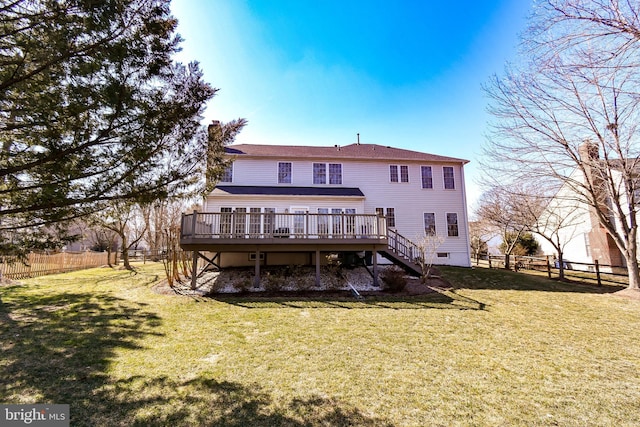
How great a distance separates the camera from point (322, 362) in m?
4.52

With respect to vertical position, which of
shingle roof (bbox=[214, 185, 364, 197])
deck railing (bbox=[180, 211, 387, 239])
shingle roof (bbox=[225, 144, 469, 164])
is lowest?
deck railing (bbox=[180, 211, 387, 239])

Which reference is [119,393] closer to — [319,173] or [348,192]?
[348,192]

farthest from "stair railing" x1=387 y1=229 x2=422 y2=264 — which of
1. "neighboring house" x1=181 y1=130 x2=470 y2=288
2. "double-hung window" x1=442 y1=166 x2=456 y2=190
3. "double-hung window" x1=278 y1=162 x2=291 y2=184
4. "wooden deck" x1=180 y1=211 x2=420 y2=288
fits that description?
"double-hung window" x1=278 y1=162 x2=291 y2=184

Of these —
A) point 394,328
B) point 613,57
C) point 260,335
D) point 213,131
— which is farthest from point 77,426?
point 613,57

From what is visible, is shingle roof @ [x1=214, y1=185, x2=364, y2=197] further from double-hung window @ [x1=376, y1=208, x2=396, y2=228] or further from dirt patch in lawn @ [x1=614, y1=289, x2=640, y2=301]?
dirt patch in lawn @ [x1=614, y1=289, x2=640, y2=301]

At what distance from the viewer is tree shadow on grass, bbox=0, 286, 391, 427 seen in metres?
2.99

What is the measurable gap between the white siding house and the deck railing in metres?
3.19

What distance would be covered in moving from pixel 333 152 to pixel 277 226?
7.45 metres

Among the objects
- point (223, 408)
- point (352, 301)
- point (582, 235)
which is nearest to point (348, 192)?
point (352, 301)

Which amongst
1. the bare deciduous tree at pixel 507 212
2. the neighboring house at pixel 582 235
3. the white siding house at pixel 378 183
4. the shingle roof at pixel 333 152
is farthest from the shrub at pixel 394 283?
the neighboring house at pixel 582 235

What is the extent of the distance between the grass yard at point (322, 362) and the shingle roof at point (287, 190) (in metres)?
6.73

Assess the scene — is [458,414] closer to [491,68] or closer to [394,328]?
[394,328]

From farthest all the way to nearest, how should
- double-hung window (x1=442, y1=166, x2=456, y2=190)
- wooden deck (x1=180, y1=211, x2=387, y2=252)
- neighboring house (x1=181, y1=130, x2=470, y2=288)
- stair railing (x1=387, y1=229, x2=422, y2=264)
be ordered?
double-hung window (x1=442, y1=166, x2=456, y2=190), neighboring house (x1=181, y1=130, x2=470, y2=288), stair railing (x1=387, y1=229, x2=422, y2=264), wooden deck (x1=180, y1=211, x2=387, y2=252)

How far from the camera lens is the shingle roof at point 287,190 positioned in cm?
1423
